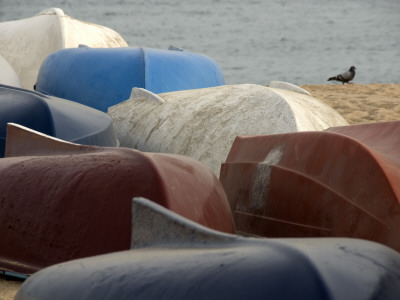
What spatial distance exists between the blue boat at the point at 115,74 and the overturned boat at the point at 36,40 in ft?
4.27

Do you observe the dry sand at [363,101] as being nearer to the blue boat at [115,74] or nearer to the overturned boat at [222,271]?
the blue boat at [115,74]

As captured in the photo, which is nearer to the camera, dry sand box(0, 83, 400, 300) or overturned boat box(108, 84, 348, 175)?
overturned boat box(108, 84, 348, 175)

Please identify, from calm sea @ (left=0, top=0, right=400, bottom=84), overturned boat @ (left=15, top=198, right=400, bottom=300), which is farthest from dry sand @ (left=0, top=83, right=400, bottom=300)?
calm sea @ (left=0, top=0, right=400, bottom=84)

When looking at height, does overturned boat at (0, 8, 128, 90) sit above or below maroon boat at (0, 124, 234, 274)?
below

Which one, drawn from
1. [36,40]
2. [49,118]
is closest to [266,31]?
[36,40]

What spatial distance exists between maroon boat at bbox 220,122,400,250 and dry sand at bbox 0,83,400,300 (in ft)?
14.8

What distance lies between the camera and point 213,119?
4359 mm

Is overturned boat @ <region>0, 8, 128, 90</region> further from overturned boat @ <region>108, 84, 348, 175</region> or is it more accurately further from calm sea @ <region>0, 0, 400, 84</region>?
calm sea @ <region>0, 0, 400, 84</region>

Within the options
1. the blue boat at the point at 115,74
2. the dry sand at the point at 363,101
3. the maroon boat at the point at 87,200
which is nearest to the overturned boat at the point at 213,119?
the blue boat at the point at 115,74

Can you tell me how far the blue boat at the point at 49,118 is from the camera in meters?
3.57

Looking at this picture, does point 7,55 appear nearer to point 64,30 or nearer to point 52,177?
point 64,30

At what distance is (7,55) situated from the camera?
24.1 ft

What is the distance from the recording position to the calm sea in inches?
859

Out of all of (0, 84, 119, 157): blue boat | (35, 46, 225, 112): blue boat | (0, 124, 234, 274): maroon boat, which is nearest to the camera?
(0, 124, 234, 274): maroon boat
